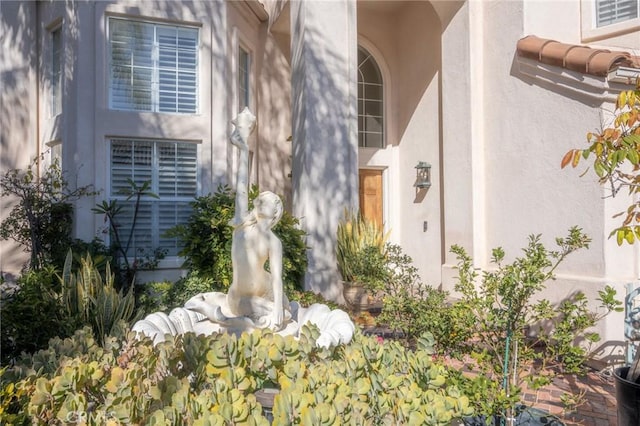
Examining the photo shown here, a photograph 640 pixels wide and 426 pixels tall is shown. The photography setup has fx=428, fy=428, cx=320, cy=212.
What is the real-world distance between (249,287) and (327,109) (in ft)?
16.6

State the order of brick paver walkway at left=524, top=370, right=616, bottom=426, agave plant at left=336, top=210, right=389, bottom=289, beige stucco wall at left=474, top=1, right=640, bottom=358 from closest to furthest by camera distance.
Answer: brick paver walkway at left=524, top=370, right=616, bottom=426 < beige stucco wall at left=474, top=1, right=640, bottom=358 < agave plant at left=336, top=210, right=389, bottom=289

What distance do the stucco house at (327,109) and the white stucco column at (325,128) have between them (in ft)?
0.08

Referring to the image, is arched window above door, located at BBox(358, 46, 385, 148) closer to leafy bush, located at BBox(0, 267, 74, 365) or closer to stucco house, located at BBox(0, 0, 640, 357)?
stucco house, located at BBox(0, 0, 640, 357)

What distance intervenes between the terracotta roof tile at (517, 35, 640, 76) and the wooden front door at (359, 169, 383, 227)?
15.0 feet

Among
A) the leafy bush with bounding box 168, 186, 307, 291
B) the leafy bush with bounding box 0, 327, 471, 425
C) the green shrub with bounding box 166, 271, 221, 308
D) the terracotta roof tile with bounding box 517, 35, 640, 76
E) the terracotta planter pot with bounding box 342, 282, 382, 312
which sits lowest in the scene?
the terracotta planter pot with bounding box 342, 282, 382, 312

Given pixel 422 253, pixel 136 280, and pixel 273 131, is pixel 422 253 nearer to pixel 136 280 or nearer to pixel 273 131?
pixel 273 131

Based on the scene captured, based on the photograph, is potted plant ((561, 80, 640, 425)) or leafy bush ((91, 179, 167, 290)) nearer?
potted plant ((561, 80, 640, 425))

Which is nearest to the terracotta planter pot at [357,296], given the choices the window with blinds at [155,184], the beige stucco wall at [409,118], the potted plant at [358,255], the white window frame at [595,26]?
the potted plant at [358,255]

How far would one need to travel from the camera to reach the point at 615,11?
21.8ft

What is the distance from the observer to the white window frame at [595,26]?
21.0 ft

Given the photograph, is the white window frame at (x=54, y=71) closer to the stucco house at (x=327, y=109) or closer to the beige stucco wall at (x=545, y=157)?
the stucco house at (x=327, y=109)

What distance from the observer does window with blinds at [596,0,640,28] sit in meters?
6.55

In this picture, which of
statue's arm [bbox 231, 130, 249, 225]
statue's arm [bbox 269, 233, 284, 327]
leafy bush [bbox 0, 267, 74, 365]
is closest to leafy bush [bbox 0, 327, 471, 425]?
statue's arm [bbox 269, 233, 284, 327]

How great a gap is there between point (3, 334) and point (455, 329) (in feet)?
15.9
